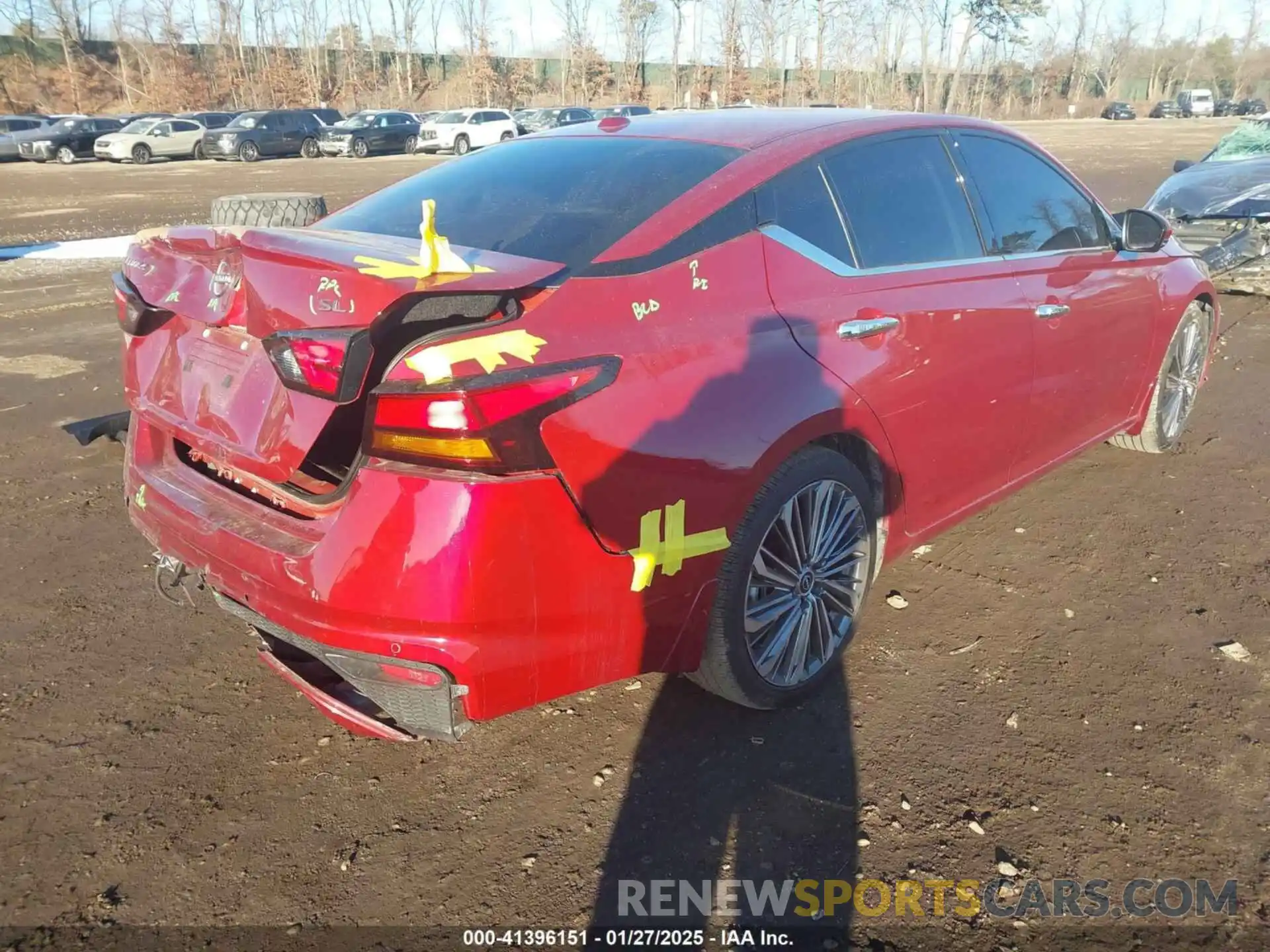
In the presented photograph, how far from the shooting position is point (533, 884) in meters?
2.38

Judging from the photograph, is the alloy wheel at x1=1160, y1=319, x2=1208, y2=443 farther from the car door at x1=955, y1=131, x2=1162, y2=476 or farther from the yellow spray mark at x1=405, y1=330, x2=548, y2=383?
the yellow spray mark at x1=405, y1=330, x2=548, y2=383

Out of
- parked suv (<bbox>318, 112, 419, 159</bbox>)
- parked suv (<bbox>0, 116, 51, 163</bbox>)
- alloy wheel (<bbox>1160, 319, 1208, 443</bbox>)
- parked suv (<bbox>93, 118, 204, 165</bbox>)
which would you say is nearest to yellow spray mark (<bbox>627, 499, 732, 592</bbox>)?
alloy wheel (<bbox>1160, 319, 1208, 443</bbox>)

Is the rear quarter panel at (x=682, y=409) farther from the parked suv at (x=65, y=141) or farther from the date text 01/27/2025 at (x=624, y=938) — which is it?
the parked suv at (x=65, y=141)

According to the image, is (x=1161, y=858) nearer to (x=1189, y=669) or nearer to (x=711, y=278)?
(x=1189, y=669)

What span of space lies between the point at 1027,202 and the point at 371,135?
34.6m

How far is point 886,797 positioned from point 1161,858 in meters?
0.68

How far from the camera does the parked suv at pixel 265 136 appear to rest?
3245 centimetres

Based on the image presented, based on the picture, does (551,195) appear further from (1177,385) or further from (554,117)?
(554,117)

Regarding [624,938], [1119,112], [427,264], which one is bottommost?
[624,938]

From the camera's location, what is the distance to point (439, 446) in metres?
2.14

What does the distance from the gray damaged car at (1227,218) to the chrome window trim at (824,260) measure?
6942 mm

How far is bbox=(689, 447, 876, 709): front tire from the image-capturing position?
2721mm

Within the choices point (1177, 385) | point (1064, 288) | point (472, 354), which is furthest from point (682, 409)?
point (1177, 385)

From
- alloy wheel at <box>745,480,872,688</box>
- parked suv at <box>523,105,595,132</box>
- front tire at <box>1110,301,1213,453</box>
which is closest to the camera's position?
alloy wheel at <box>745,480,872,688</box>
